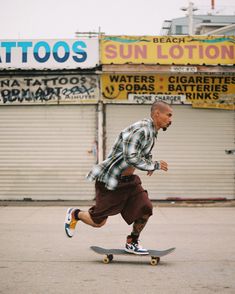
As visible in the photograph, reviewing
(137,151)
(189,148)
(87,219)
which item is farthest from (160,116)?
(189,148)

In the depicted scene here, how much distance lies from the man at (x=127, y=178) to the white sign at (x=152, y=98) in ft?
25.2

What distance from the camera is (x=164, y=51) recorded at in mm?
13375

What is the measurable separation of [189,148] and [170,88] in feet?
5.32

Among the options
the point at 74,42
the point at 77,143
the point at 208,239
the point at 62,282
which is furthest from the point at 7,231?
the point at 74,42

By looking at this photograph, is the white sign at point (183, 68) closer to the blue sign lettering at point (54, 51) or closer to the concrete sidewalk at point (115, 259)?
the blue sign lettering at point (54, 51)

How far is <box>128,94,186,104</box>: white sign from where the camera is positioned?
13523 millimetres

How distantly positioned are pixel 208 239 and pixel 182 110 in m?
6.35

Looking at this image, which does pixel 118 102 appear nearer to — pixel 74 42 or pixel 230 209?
pixel 74 42

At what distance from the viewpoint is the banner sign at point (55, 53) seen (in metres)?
13.4

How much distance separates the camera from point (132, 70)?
1266 centimetres

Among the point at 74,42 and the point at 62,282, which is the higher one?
the point at 74,42

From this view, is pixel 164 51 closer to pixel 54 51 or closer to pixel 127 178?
pixel 54 51

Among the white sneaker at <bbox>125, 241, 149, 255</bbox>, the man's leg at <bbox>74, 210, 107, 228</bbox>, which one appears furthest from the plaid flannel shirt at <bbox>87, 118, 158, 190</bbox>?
the white sneaker at <bbox>125, 241, 149, 255</bbox>

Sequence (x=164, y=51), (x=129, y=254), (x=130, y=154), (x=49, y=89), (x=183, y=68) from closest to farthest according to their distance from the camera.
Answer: (x=130, y=154) < (x=129, y=254) < (x=183, y=68) < (x=164, y=51) < (x=49, y=89)
